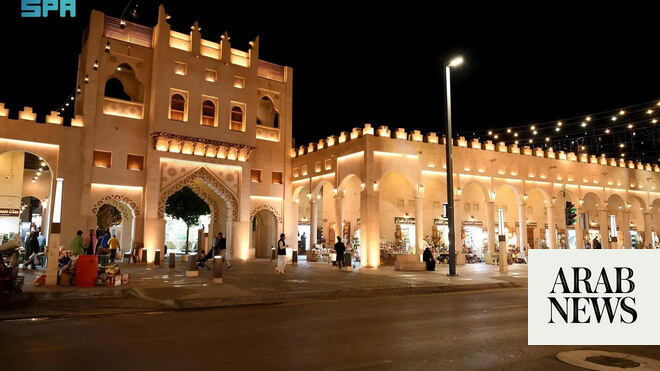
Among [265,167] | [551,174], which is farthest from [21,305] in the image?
[551,174]

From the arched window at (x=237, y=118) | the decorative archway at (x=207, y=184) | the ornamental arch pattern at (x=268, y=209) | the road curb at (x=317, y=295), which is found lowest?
the road curb at (x=317, y=295)

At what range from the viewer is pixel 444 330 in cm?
832

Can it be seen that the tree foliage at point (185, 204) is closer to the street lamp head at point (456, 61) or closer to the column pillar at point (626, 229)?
the street lamp head at point (456, 61)

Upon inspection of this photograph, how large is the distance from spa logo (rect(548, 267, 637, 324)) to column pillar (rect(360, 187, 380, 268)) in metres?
20.5

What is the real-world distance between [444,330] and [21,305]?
10665 millimetres

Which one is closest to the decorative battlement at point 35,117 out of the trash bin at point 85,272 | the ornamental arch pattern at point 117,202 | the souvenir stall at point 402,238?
the ornamental arch pattern at point 117,202

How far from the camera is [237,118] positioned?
31.8m

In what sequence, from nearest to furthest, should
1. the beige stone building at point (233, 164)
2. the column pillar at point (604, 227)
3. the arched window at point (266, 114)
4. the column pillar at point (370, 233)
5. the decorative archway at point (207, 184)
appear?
1. the column pillar at point (370, 233)
2. the beige stone building at point (233, 164)
3. the decorative archway at point (207, 184)
4. the arched window at point (266, 114)
5. the column pillar at point (604, 227)

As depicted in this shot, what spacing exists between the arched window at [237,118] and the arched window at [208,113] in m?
1.40

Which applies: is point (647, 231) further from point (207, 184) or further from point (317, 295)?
point (317, 295)

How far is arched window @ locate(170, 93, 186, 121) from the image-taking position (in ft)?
96.6

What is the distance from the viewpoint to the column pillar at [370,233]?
26.0 metres

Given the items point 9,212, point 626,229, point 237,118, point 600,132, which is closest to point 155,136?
point 237,118

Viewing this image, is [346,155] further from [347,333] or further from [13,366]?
[13,366]
